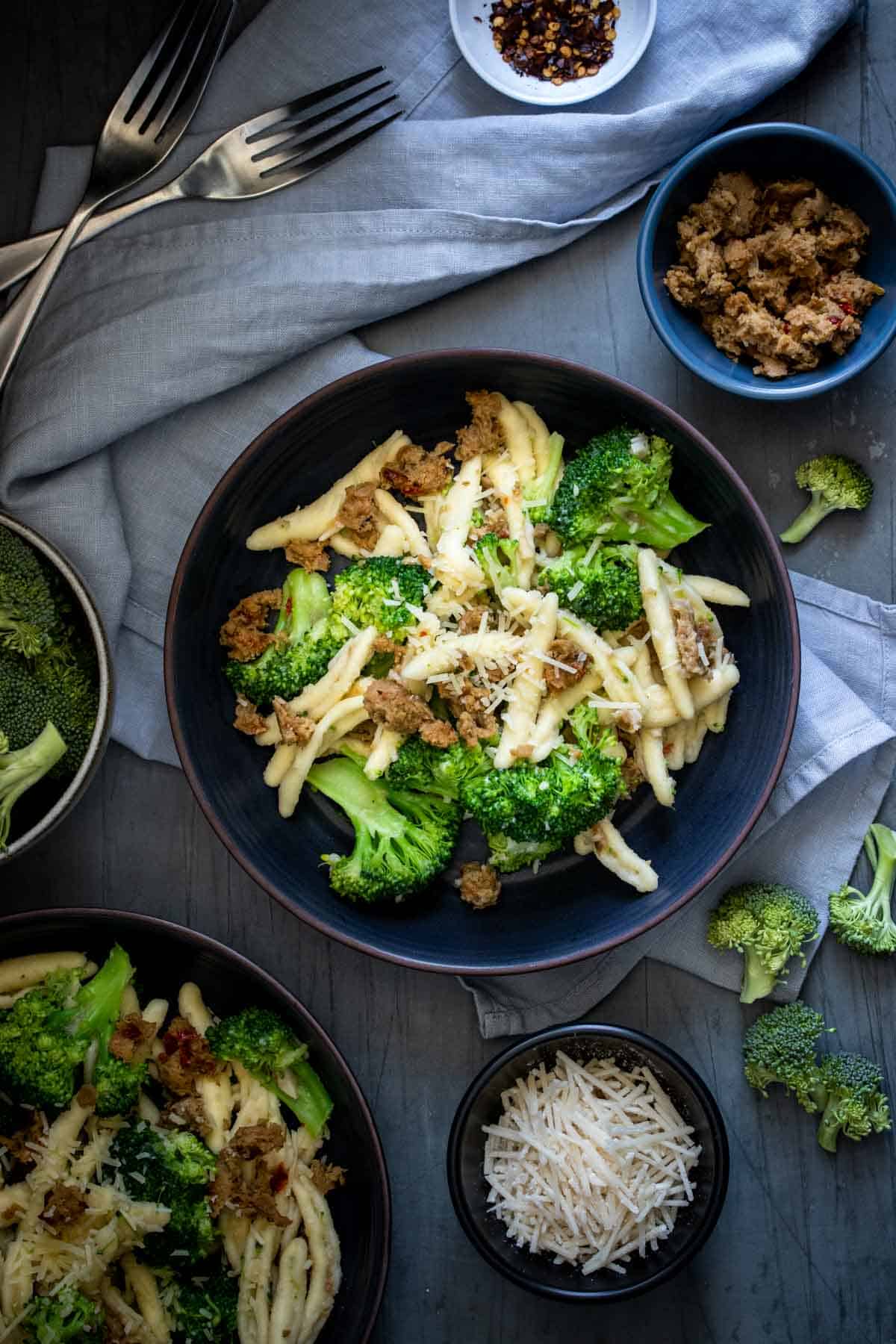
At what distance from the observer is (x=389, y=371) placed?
254 cm

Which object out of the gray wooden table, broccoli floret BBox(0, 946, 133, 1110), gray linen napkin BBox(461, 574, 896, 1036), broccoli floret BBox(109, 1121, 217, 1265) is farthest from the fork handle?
broccoli floret BBox(109, 1121, 217, 1265)

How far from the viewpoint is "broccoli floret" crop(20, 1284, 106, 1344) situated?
234 centimetres

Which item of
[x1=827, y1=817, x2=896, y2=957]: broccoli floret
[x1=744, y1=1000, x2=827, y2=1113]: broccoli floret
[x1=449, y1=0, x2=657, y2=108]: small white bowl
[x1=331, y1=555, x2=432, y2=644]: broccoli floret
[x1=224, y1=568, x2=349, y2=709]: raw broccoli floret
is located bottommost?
[x1=744, y1=1000, x2=827, y2=1113]: broccoli floret

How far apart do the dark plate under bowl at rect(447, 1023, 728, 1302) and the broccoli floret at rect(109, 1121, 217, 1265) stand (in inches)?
22.4

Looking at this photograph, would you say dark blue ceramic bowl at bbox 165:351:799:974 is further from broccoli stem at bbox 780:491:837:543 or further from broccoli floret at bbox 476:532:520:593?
broccoli floret at bbox 476:532:520:593

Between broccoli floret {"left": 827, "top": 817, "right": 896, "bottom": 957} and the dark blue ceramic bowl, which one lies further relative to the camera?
broccoli floret {"left": 827, "top": 817, "right": 896, "bottom": 957}

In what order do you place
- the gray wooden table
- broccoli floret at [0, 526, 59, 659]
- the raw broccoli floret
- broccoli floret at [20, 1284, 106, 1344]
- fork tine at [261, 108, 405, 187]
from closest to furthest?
broccoli floret at [20, 1284, 106, 1344]
broccoli floret at [0, 526, 59, 659]
the raw broccoli floret
fork tine at [261, 108, 405, 187]
the gray wooden table

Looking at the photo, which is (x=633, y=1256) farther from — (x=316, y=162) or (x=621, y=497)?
(x=316, y=162)

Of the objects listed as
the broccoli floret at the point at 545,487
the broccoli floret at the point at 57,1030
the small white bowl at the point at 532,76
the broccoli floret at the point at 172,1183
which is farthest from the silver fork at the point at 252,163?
the broccoli floret at the point at 172,1183

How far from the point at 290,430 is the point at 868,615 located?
1.47 meters

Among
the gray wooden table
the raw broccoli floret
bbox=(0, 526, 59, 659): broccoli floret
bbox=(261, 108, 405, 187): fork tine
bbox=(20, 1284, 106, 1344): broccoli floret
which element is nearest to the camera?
bbox=(20, 1284, 106, 1344): broccoli floret

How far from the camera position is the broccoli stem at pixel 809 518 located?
271 cm

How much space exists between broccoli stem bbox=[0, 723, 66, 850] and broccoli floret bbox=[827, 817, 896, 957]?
189cm

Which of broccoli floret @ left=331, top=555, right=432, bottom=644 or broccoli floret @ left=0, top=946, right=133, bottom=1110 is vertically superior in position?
broccoli floret @ left=331, top=555, right=432, bottom=644
